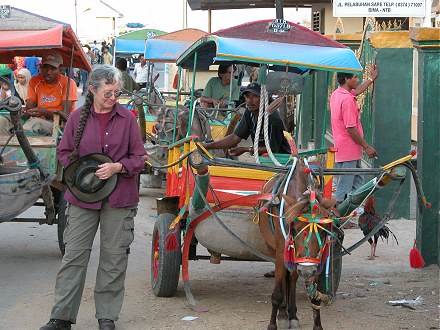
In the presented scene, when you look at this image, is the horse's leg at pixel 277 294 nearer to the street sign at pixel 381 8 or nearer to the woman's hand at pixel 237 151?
the woman's hand at pixel 237 151

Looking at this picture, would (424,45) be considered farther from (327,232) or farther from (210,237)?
(327,232)

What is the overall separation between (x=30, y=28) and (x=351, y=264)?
4093mm

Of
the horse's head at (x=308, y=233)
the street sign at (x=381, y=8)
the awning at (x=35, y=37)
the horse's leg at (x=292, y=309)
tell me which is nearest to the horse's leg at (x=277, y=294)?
the horse's leg at (x=292, y=309)

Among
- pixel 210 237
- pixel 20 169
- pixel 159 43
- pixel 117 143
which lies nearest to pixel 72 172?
pixel 117 143

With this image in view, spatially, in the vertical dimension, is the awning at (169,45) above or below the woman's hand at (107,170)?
above

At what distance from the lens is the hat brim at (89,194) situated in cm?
673

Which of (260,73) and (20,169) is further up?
(260,73)

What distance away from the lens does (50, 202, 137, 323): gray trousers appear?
264 inches

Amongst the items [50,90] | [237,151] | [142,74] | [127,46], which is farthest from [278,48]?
[142,74]

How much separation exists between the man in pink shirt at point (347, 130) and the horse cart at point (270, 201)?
1699 millimetres

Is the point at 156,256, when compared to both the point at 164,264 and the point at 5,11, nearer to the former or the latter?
the point at 164,264

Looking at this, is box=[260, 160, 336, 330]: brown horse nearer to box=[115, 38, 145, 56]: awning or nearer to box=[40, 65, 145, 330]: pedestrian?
Result: box=[40, 65, 145, 330]: pedestrian

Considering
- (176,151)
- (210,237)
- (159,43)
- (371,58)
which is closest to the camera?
(210,237)

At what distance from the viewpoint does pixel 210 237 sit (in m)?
7.50
